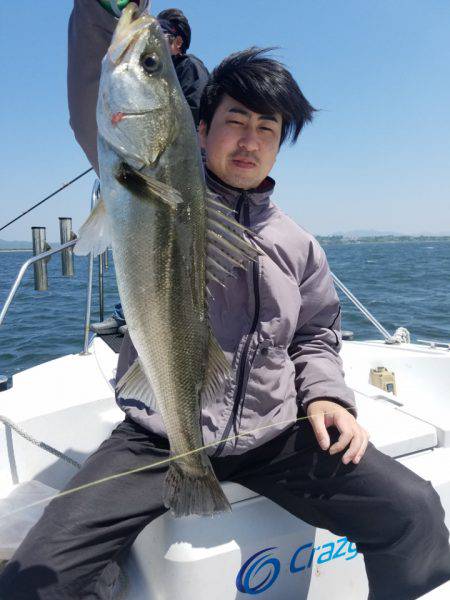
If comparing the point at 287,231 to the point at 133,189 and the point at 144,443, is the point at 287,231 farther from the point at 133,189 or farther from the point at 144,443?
the point at 144,443

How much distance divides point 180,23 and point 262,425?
343cm

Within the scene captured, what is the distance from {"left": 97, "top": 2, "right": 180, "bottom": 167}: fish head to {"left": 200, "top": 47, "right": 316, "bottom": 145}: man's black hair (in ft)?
2.15

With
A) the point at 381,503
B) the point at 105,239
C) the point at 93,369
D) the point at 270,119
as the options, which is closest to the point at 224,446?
the point at 381,503

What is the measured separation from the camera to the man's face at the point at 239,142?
7.44 ft

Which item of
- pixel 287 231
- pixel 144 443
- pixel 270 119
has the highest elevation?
pixel 270 119

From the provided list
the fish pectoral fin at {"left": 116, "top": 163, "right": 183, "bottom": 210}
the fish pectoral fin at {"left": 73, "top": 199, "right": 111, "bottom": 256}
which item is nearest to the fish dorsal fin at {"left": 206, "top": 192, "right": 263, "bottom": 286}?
the fish pectoral fin at {"left": 116, "top": 163, "right": 183, "bottom": 210}

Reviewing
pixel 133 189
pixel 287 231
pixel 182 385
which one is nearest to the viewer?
pixel 133 189

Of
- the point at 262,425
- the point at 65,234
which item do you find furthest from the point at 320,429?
the point at 65,234

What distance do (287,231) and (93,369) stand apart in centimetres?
210

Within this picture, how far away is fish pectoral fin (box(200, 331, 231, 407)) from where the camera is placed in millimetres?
1822

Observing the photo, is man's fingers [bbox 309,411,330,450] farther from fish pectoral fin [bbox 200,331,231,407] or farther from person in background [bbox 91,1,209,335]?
person in background [bbox 91,1,209,335]

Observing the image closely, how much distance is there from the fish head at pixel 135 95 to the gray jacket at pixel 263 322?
32 cm

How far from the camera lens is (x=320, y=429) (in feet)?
7.23

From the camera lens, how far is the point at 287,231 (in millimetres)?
2516
